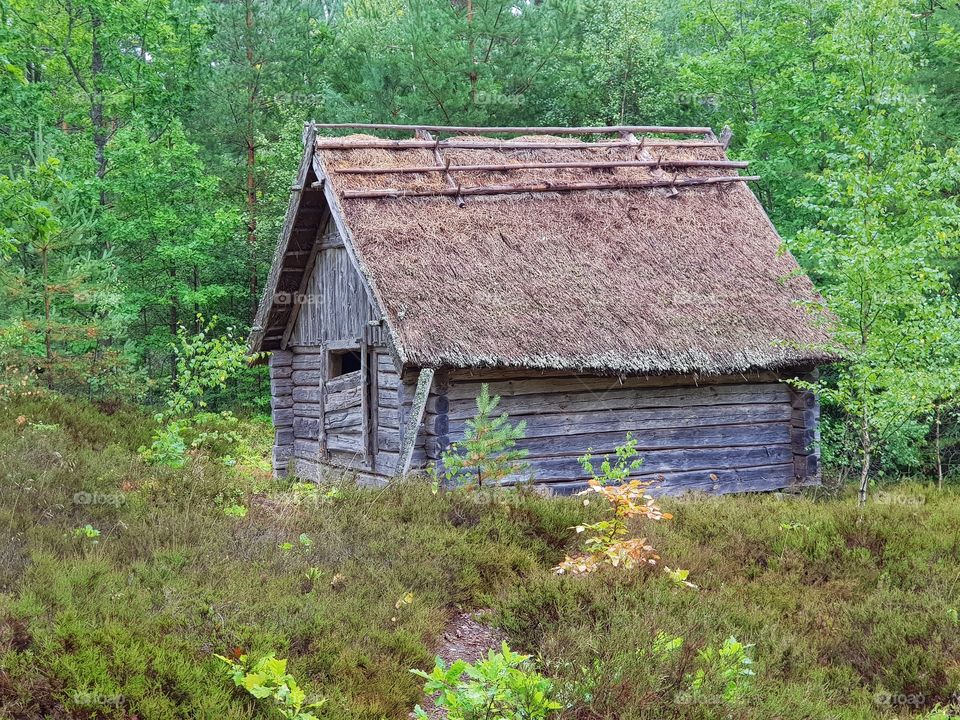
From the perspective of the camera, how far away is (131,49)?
27.3 metres

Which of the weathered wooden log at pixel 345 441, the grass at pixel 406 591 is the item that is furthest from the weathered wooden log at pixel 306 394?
the grass at pixel 406 591

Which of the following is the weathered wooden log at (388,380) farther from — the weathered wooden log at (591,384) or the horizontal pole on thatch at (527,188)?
the horizontal pole on thatch at (527,188)

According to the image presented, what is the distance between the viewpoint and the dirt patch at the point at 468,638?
6.71m

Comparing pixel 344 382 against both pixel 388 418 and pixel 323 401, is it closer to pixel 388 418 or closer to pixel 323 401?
Result: pixel 323 401

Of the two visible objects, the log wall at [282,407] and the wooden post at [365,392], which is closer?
the wooden post at [365,392]

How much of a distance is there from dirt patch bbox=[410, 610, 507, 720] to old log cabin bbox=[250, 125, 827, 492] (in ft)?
14.8

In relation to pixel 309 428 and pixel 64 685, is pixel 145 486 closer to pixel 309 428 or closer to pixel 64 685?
pixel 64 685

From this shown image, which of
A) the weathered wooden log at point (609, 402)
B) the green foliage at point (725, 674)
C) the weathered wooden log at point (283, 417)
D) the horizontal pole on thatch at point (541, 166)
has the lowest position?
the green foliage at point (725, 674)

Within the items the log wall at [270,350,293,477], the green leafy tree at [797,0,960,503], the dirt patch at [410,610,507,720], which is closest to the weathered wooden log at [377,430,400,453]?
the log wall at [270,350,293,477]

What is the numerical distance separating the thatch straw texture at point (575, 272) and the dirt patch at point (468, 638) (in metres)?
4.45

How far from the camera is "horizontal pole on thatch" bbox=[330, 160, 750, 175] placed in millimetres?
13883

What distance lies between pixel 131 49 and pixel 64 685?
25.8 m

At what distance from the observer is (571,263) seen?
44.6 feet

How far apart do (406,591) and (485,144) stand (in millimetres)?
9475
